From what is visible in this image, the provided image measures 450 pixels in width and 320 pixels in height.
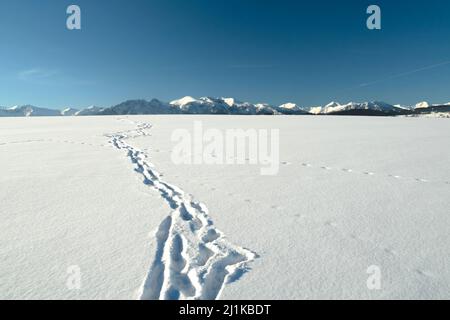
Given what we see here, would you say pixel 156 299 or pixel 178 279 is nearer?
pixel 156 299

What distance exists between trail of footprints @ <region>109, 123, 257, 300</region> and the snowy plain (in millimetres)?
20

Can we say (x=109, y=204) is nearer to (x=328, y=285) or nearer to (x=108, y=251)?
(x=108, y=251)

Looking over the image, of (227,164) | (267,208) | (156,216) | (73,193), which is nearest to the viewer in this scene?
(156,216)

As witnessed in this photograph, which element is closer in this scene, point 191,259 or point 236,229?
point 191,259

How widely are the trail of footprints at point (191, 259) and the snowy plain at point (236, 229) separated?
20 millimetres

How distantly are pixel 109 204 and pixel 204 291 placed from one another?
297 cm

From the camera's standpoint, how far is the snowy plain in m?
3.08

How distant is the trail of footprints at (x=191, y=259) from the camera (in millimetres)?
3051

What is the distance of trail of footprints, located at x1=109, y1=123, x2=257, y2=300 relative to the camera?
305 cm

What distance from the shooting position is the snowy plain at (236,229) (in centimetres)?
308

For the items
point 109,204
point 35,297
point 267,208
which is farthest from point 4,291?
point 267,208

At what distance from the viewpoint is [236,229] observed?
4.36m

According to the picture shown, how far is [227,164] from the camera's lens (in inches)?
347

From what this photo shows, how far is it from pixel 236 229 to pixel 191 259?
933mm
